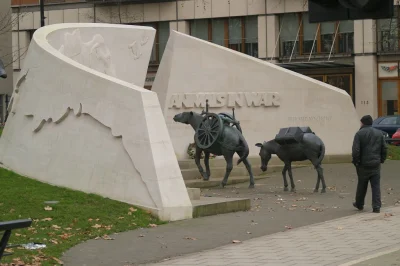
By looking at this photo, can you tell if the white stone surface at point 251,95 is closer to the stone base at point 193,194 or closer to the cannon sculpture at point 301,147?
the cannon sculpture at point 301,147

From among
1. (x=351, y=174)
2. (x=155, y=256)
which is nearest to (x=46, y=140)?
(x=155, y=256)

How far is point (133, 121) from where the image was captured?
15.6 metres

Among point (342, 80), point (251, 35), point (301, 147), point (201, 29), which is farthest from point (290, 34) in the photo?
point (301, 147)

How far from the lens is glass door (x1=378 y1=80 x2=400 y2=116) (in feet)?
159

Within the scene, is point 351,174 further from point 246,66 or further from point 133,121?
point 133,121

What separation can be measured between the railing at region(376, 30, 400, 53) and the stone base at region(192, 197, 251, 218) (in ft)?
106

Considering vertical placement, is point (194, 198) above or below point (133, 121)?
below

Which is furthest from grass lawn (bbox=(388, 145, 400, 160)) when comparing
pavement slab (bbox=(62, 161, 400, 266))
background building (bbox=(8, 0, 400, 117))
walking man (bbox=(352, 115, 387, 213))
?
background building (bbox=(8, 0, 400, 117))

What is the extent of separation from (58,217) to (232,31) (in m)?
39.2

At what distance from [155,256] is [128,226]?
228 cm

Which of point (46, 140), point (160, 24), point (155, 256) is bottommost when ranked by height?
point (155, 256)

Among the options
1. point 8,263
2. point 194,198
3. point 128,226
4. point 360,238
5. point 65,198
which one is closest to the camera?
point 8,263

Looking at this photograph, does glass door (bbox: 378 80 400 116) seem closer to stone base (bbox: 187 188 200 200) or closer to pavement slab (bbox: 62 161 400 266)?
pavement slab (bbox: 62 161 400 266)

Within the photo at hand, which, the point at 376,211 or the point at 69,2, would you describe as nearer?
the point at 376,211
